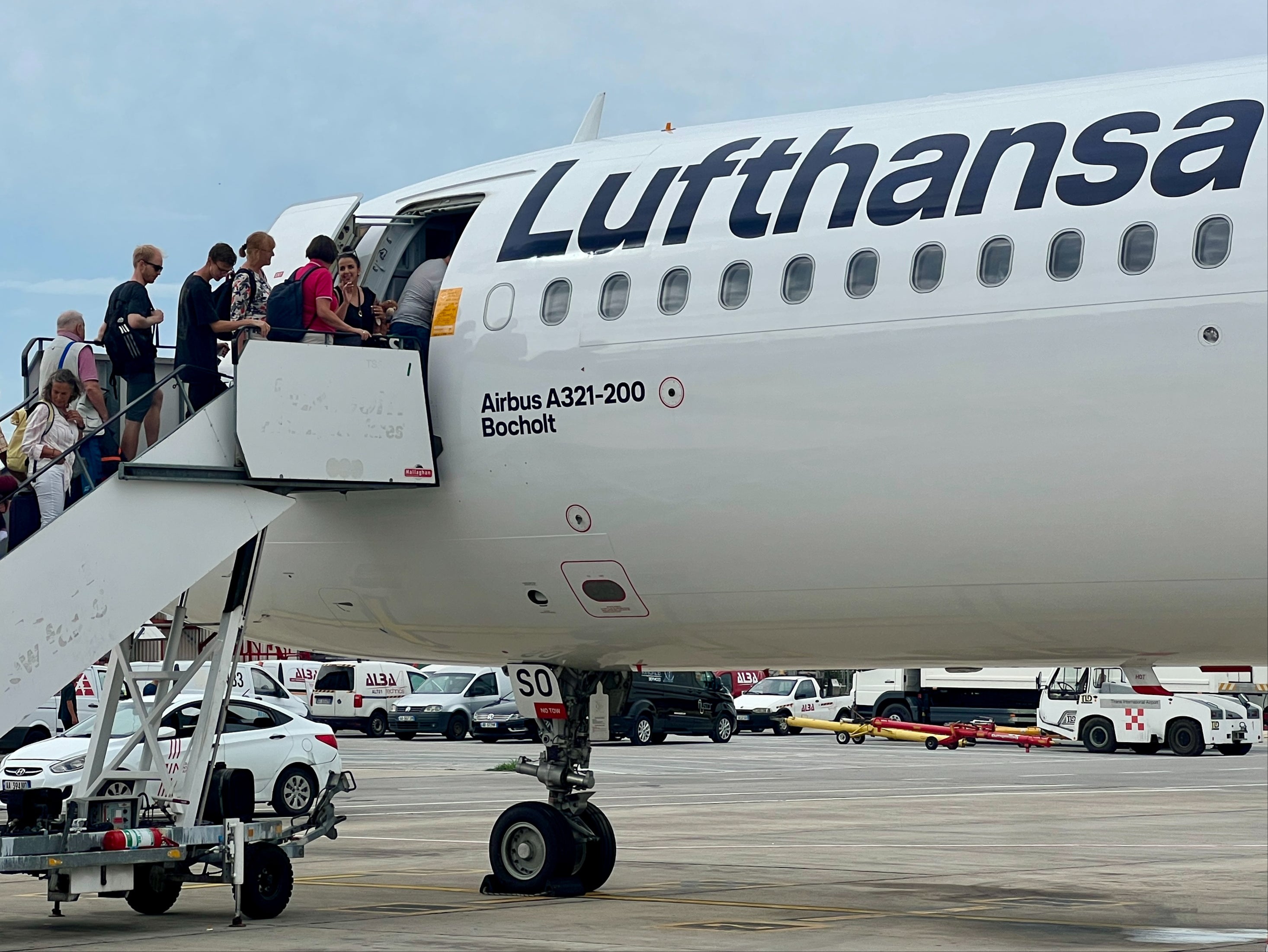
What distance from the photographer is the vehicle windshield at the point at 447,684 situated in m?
49.4

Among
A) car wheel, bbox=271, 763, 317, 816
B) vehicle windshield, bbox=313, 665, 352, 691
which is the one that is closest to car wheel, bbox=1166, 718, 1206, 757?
vehicle windshield, bbox=313, 665, 352, 691

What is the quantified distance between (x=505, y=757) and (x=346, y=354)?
29.8m

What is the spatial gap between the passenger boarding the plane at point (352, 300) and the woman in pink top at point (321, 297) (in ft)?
0.47

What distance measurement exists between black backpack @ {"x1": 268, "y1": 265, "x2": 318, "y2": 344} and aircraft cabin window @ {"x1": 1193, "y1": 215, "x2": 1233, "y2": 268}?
21.5ft

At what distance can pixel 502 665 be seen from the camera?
48.9ft

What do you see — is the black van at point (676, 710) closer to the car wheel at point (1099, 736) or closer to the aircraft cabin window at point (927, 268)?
the car wheel at point (1099, 736)

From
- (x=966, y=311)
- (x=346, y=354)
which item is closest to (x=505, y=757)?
(x=346, y=354)

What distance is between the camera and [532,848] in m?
15.2

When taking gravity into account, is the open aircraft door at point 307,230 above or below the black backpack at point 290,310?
above

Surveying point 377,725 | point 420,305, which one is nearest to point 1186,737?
point 377,725

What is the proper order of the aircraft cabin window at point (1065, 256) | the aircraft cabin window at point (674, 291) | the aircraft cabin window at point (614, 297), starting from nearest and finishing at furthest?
the aircraft cabin window at point (1065, 256), the aircraft cabin window at point (674, 291), the aircraft cabin window at point (614, 297)

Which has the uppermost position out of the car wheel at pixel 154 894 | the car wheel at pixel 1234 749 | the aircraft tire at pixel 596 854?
the car wheel at pixel 1234 749

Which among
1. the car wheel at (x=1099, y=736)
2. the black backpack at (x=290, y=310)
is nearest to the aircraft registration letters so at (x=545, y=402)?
the black backpack at (x=290, y=310)

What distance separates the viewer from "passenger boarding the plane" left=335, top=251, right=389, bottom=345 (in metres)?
13.5
